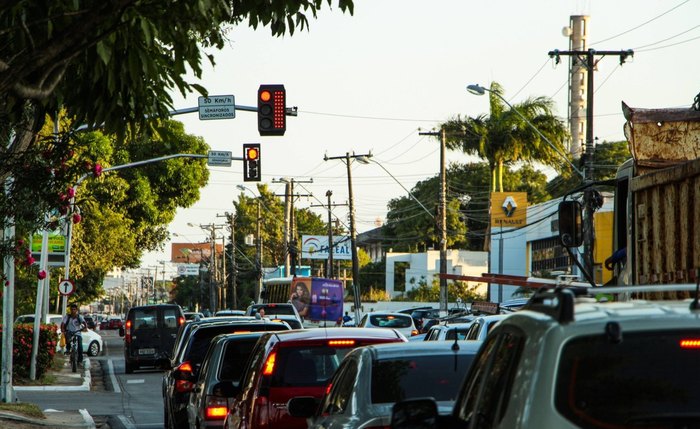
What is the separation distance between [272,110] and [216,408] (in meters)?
12.0

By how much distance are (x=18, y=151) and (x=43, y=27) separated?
3599mm

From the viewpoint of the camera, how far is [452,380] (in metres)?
8.47

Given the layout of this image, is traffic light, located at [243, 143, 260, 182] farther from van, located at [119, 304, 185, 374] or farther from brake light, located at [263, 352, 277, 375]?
brake light, located at [263, 352, 277, 375]

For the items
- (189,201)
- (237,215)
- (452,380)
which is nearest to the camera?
(452,380)

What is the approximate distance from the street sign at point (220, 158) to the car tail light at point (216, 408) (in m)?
21.5

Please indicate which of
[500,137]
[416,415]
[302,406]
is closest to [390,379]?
[302,406]

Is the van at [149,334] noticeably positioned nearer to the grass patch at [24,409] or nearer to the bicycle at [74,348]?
the bicycle at [74,348]

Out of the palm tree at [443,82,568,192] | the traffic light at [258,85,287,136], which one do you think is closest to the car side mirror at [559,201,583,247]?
the traffic light at [258,85,287,136]

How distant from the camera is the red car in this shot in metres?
10.1

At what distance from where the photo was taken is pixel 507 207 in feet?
215

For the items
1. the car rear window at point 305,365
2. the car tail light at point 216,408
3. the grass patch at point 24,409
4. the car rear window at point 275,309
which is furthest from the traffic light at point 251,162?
the car rear window at point 305,365

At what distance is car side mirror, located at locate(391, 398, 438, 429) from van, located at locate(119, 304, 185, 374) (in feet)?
105

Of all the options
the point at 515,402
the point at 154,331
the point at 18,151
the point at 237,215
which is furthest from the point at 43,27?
the point at 237,215

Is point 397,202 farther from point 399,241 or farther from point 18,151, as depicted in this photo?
point 18,151
